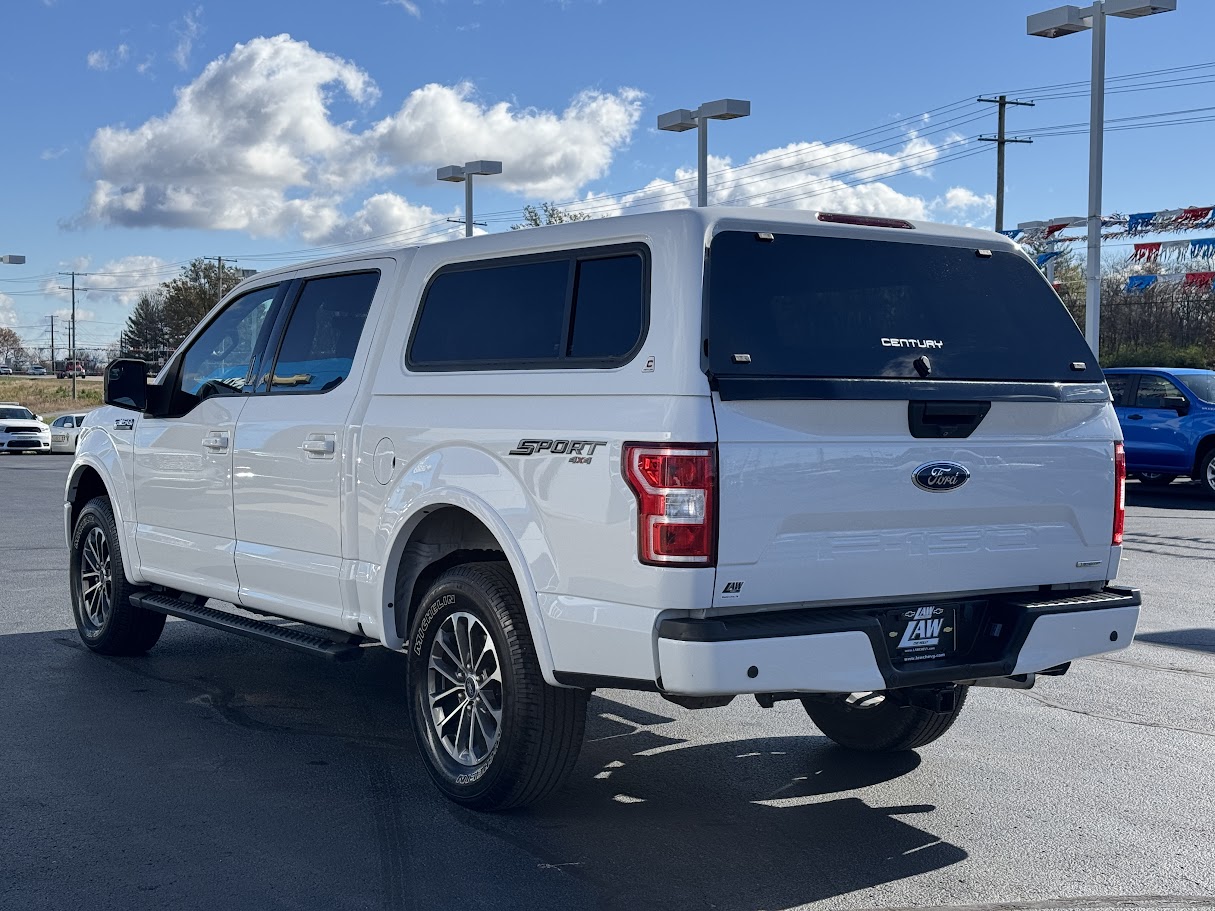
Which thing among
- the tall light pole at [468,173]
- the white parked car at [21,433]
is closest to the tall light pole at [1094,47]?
the tall light pole at [468,173]

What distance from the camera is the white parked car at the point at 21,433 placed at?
3512 centimetres

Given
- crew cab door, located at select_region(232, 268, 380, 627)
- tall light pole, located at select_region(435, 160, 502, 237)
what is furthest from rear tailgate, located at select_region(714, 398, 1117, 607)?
tall light pole, located at select_region(435, 160, 502, 237)

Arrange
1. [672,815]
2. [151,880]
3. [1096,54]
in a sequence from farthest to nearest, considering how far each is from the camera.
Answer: [1096,54]
[672,815]
[151,880]

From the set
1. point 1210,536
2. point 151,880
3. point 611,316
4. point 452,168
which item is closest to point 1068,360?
point 611,316

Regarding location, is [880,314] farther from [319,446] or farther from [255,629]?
[255,629]

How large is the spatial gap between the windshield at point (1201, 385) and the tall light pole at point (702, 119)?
9034mm

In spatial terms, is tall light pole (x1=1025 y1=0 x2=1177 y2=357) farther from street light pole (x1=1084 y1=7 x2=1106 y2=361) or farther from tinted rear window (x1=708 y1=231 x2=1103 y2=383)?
tinted rear window (x1=708 y1=231 x2=1103 y2=383)

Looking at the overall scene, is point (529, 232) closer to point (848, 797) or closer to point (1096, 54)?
point (848, 797)

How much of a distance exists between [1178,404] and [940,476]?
16.2 m

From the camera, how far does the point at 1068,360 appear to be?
524cm

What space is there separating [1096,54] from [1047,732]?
58.1 feet

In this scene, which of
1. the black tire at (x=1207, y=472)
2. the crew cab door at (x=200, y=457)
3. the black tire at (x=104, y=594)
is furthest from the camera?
the black tire at (x=1207, y=472)

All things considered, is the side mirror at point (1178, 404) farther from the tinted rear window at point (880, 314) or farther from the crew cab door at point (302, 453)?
the crew cab door at point (302, 453)

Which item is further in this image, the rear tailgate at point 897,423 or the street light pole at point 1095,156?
the street light pole at point 1095,156
